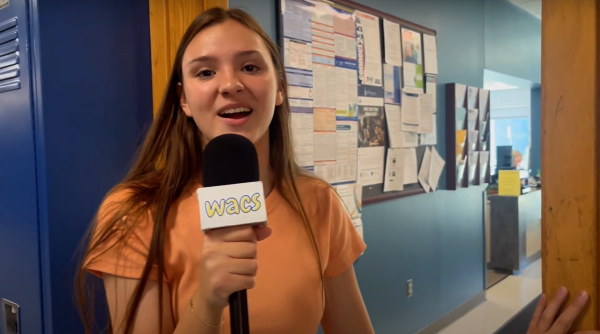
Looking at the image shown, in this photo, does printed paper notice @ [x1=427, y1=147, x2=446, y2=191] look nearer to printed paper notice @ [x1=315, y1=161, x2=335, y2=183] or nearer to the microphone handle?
printed paper notice @ [x1=315, y1=161, x2=335, y2=183]

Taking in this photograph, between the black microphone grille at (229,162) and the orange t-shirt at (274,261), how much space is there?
0.24 m

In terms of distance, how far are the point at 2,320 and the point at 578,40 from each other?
1.68 meters

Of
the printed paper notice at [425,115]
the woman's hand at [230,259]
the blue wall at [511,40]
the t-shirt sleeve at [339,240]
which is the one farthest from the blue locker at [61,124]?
the blue wall at [511,40]

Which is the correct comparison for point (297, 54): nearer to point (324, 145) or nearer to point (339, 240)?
point (324, 145)

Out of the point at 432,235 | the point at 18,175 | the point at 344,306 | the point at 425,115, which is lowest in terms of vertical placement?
the point at 432,235

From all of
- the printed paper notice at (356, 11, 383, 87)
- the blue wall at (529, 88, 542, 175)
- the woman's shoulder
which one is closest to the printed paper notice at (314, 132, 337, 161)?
the printed paper notice at (356, 11, 383, 87)

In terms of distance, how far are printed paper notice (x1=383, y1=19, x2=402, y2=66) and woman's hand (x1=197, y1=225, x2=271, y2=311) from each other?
7.49 ft

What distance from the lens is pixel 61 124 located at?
3.75 feet

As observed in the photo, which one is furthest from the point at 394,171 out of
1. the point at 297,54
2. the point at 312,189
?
the point at 312,189

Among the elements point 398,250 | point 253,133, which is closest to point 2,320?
point 253,133

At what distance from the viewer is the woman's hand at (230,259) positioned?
2.01 feet

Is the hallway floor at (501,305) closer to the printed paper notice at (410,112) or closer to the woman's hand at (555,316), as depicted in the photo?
the printed paper notice at (410,112)

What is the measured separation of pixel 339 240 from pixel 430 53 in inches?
92.7

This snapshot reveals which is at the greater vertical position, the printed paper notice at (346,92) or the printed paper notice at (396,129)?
the printed paper notice at (346,92)
